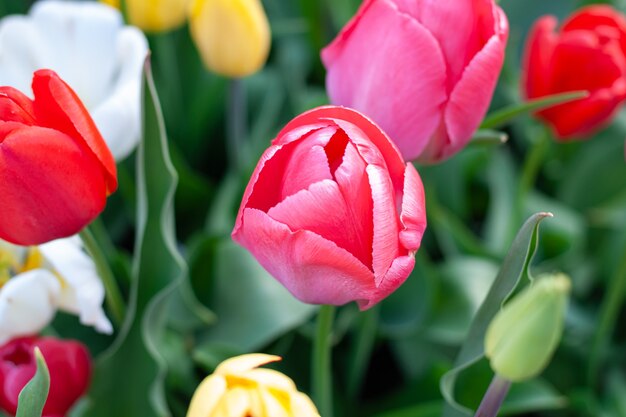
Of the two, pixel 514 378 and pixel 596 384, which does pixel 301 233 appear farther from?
pixel 596 384

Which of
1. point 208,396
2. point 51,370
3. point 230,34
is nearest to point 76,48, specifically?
point 230,34

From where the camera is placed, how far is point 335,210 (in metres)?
0.34

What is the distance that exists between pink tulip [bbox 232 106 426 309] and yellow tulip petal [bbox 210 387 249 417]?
0.21 ft

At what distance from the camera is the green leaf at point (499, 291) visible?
0.38 m

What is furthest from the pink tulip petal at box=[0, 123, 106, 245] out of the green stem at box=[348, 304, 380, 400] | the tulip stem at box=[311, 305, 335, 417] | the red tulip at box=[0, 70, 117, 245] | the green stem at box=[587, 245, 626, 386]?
the green stem at box=[587, 245, 626, 386]

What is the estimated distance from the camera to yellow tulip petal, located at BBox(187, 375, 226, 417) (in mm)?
304

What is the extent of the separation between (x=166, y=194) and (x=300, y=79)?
28cm

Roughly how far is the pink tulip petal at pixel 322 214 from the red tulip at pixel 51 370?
0.50 ft

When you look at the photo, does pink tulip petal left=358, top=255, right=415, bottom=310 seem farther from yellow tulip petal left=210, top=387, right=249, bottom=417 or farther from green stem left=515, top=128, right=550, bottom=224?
green stem left=515, top=128, right=550, bottom=224

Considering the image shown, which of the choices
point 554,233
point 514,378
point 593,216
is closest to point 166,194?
point 514,378

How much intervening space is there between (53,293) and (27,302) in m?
0.02

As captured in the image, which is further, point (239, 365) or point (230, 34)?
point (230, 34)

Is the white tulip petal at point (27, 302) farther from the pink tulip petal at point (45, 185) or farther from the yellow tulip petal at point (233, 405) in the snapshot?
the yellow tulip petal at point (233, 405)

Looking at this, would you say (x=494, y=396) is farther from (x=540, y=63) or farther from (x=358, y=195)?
(x=540, y=63)
